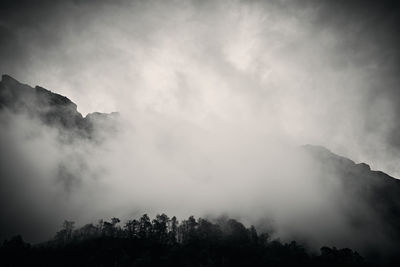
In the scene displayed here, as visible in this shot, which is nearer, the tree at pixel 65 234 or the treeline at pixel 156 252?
the treeline at pixel 156 252

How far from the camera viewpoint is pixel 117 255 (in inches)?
4365

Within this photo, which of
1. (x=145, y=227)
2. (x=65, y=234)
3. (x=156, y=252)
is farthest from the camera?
(x=65, y=234)

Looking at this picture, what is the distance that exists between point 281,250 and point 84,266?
9237cm

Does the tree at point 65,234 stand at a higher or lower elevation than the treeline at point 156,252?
higher

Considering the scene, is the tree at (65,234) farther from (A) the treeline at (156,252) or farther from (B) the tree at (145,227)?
(B) the tree at (145,227)

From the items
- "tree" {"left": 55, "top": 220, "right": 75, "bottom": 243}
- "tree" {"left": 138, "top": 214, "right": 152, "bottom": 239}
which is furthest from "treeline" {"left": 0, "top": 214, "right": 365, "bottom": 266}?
"tree" {"left": 55, "top": 220, "right": 75, "bottom": 243}

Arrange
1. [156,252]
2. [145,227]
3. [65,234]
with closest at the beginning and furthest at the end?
1. [156,252]
2. [145,227]
3. [65,234]

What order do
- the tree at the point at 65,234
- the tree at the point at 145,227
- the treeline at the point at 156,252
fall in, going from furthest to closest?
the tree at the point at 65,234
the tree at the point at 145,227
the treeline at the point at 156,252

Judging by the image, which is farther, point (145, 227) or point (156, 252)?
point (145, 227)

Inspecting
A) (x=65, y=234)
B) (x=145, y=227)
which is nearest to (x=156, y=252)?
(x=145, y=227)

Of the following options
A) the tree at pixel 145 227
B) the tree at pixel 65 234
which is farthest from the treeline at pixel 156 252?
the tree at pixel 65 234

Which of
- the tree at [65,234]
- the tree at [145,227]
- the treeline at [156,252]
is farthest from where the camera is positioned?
the tree at [65,234]

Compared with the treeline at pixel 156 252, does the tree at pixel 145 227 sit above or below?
above

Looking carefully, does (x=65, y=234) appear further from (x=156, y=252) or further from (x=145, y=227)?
(x=156, y=252)
